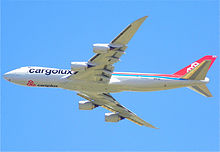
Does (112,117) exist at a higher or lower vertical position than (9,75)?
lower

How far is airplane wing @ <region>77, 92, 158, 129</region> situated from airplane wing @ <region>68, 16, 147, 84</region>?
17.5 feet

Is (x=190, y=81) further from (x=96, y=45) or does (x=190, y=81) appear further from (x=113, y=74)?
(x=96, y=45)

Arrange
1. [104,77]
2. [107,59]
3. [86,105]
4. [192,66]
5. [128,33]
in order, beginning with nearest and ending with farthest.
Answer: [128,33], [107,59], [104,77], [192,66], [86,105]

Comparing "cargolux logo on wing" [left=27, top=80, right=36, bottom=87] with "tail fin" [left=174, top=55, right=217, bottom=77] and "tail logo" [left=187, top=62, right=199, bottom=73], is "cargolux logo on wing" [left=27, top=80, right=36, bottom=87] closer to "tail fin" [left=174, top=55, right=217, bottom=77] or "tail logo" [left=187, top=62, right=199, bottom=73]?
"tail fin" [left=174, top=55, right=217, bottom=77]

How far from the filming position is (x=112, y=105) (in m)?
59.2

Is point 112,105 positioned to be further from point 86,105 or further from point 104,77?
point 104,77

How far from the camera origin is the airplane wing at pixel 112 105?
186ft

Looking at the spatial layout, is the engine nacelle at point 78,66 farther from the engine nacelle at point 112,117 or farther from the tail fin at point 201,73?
the engine nacelle at point 112,117

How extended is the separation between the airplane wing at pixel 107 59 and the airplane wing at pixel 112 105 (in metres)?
5.34

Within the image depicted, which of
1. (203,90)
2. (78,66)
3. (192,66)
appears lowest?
(203,90)

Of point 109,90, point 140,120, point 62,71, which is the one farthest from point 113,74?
point 140,120

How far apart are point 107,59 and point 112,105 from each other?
1262 centimetres

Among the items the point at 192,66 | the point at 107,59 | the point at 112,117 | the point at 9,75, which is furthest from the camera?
the point at 112,117

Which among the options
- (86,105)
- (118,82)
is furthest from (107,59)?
(86,105)
